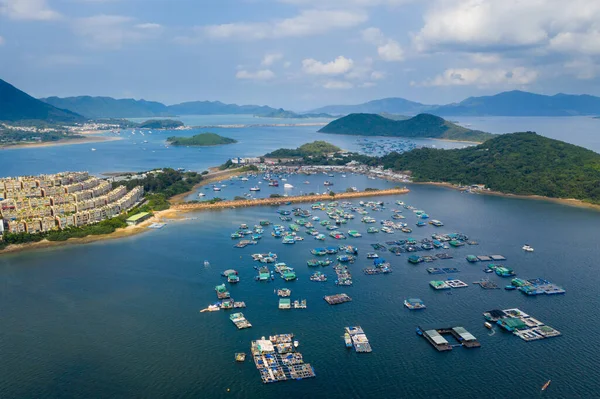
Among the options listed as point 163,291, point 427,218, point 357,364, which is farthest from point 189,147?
point 357,364

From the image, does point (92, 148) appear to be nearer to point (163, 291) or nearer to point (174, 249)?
point (174, 249)

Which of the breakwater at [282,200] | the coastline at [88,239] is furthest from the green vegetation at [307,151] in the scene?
the coastline at [88,239]

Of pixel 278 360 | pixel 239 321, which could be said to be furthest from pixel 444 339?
pixel 239 321

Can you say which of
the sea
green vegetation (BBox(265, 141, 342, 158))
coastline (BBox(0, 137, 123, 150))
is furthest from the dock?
coastline (BBox(0, 137, 123, 150))

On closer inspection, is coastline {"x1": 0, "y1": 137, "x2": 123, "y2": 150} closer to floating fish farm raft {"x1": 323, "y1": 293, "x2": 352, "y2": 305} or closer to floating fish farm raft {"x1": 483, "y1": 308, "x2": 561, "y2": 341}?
floating fish farm raft {"x1": 323, "y1": 293, "x2": 352, "y2": 305}

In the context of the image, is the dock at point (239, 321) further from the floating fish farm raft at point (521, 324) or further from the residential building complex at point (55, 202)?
the residential building complex at point (55, 202)
